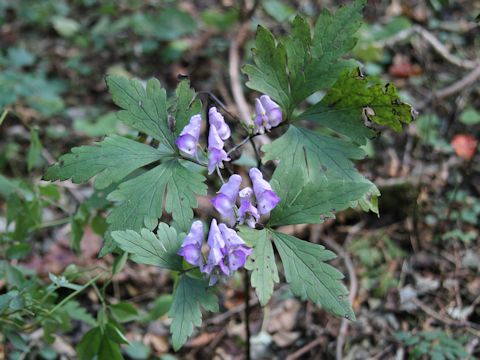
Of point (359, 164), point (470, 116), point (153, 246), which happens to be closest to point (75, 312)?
point (153, 246)

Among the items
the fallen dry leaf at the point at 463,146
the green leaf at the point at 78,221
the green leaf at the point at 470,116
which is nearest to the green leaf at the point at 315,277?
the green leaf at the point at 78,221

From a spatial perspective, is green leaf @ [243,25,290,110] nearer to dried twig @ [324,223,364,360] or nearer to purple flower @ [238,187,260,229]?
purple flower @ [238,187,260,229]

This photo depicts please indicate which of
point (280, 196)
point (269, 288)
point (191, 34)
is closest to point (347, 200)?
point (280, 196)

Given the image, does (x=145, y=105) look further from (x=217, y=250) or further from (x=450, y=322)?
(x=450, y=322)

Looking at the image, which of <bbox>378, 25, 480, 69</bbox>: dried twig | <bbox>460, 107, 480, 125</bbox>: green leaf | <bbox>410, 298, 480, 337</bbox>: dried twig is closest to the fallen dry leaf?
<bbox>460, 107, 480, 125</bbox>: green leaf

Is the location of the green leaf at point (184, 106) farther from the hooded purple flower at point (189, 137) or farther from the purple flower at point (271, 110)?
the purple flower at point (271, 110)

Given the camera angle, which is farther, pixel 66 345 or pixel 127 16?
pixel 127 16

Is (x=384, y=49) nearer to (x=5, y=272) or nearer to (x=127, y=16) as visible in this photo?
(x=127, y=16)
